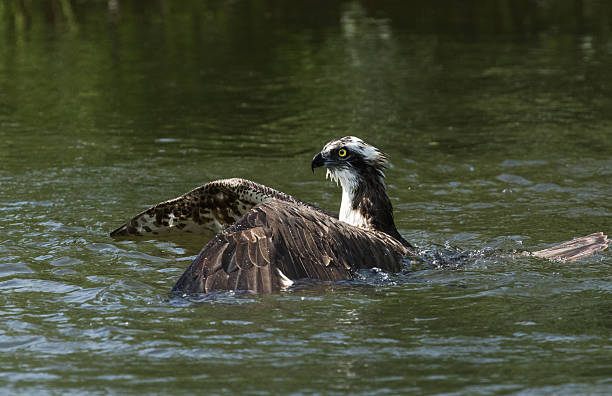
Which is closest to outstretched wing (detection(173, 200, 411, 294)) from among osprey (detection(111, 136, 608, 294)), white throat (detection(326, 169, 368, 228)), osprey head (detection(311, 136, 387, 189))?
osprey (detection(111, 136, 608, 294))

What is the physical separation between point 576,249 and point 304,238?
8.54 feet

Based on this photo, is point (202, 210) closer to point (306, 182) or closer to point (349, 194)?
point (349, 194)

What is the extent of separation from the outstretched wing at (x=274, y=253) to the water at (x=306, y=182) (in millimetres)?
159

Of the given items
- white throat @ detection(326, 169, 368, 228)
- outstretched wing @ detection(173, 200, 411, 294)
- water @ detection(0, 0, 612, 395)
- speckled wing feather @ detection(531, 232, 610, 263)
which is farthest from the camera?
white throat @ detection(326, 169, 368, 228)

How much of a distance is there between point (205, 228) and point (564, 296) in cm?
437

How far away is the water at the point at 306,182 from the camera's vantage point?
5957mm

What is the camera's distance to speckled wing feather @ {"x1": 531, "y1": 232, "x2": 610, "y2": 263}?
27.1ft

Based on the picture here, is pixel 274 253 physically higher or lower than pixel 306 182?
higher

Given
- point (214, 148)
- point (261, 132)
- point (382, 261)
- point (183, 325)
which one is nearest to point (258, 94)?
point (261, 132)

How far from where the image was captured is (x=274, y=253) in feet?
23.6

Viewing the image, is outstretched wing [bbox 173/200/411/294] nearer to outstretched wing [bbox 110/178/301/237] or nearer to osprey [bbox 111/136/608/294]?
osprey [bbox 111/136/608/294]

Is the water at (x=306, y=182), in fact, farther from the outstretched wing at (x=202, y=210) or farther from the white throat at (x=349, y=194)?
the white throat at (x=349, y=194)

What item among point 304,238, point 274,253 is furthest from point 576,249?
point 274,253

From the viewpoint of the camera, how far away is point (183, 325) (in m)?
6.59
